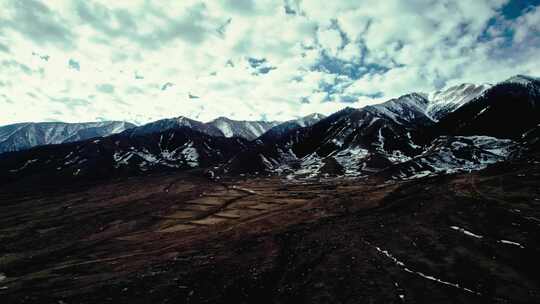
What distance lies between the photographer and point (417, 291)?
120ft

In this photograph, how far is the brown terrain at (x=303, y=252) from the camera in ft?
128

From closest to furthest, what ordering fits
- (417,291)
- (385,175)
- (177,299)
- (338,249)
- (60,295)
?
(417,291)
(177,299)
(60,295)
(338,249)
(385,175)

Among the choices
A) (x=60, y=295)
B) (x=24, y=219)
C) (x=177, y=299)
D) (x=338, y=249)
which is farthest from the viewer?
(x=24, y=219)

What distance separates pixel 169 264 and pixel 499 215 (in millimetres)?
62124

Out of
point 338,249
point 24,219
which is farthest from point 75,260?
point 24,219

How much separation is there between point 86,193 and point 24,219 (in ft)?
239

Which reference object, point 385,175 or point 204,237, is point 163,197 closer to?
point 204,237

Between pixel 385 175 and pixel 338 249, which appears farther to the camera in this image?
pixel 385 175

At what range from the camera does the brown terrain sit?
1534 inches

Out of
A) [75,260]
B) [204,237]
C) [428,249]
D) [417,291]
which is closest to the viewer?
[417,291]

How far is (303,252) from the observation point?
55625 millimetres

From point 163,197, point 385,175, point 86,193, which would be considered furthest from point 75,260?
point 385,175

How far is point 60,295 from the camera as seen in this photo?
42.2m

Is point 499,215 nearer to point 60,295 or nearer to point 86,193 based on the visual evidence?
point 60,295
